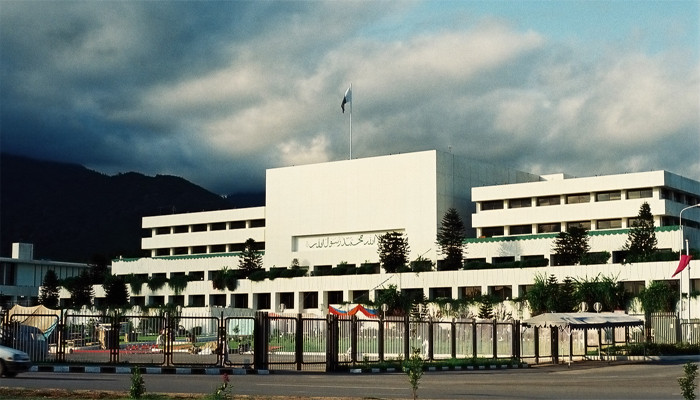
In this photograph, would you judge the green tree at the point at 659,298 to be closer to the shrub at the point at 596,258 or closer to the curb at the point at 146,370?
the shrub at the point at 596,258

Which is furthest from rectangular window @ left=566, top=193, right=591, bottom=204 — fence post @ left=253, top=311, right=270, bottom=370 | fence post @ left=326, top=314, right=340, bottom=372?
fence post @ left=253, top=311, right=270, bottom=370

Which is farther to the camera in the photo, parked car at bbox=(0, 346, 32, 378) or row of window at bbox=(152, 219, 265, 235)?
row of window at bbox=(152, 219, 265, 235)

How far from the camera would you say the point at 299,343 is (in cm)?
3647

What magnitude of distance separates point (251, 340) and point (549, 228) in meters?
60.2

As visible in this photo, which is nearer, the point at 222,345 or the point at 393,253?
the point at 222,345

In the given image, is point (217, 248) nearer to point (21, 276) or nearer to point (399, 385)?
point (21, 276)

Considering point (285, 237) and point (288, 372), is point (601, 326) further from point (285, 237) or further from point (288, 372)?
point (285, 237)

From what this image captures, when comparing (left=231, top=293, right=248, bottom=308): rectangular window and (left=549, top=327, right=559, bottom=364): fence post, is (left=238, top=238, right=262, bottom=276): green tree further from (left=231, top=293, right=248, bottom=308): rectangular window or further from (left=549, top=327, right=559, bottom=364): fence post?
(left=549, top=327, right=559, bottom=364): fence post

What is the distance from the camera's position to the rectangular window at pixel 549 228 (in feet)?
305

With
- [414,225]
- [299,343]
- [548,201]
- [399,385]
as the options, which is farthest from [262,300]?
[399,385]

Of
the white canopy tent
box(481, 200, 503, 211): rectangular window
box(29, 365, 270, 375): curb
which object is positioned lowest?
box(29, 365, 270, 375): curb

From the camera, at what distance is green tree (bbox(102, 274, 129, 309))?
107812 millimetres

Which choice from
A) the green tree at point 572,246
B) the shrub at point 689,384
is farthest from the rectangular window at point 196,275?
the shrub at point 689,384

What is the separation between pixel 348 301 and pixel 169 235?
34.0 meters
